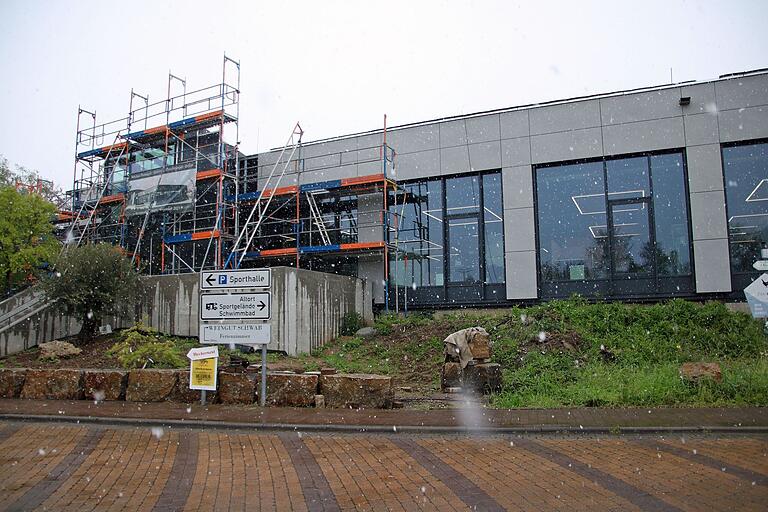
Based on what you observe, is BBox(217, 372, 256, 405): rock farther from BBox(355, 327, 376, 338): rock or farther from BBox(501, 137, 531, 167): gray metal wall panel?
BBox(501, 137, 531, 167): gray metal wall panel

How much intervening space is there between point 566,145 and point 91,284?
54.4ft

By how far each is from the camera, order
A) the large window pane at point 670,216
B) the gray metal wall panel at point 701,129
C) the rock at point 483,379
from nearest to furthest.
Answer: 1. the rock at point 483,379
2. the gray metal wall panel at point 701,129
3. the large window pane at point 670,216

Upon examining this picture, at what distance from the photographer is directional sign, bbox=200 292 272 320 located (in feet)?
34.6

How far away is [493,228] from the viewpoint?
20078 millimetres

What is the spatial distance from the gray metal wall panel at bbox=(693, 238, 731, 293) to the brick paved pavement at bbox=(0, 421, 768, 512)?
10.9 meters

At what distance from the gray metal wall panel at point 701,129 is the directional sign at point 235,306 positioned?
47.7 ft

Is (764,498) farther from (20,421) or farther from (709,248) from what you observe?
(709,248)

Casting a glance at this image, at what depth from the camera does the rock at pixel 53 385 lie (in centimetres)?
1150

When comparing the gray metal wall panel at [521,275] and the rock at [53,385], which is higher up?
the gray metal wall panel at [521,275]

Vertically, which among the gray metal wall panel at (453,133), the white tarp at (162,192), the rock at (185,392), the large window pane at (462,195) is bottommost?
the rock at (185,392)

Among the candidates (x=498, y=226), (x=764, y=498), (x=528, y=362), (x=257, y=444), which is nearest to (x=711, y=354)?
(x=528, y=362)

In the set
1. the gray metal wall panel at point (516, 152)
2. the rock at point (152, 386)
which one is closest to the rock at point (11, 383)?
the rock at point (152, 386)

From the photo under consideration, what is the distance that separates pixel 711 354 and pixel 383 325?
9.33 m

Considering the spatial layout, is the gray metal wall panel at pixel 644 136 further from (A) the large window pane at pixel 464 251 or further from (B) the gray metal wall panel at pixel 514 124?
(A) the large window pane at pixel 464 251
